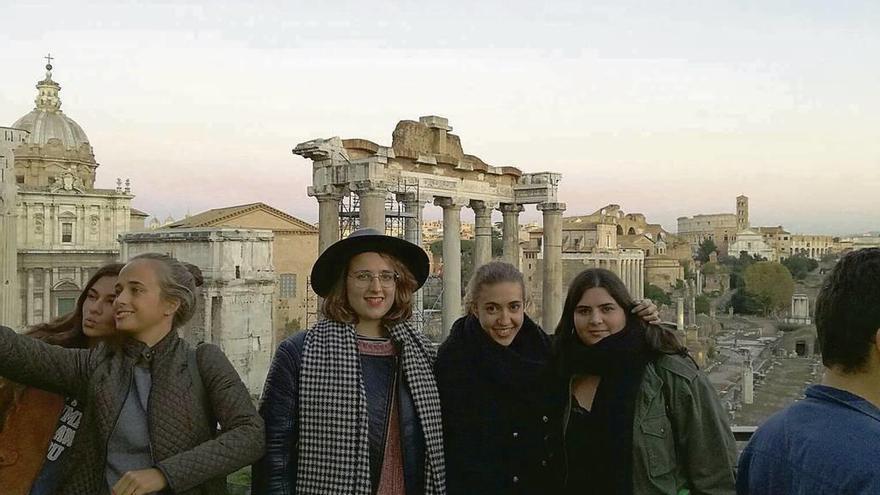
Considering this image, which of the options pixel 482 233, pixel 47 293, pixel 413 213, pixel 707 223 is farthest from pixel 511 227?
pixel 707 223

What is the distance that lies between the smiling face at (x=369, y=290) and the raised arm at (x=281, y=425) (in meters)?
0.30

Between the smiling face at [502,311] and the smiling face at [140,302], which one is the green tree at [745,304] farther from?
the smiling face at [140,302]

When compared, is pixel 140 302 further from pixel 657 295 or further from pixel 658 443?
pixel 657 295

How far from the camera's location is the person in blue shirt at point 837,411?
1.70 metres

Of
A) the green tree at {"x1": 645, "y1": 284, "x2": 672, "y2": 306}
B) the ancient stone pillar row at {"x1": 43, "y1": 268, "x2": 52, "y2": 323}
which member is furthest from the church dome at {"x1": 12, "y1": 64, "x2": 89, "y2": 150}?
the green tree at {"x1": 645, "y1": 284, "x2": 672, "y2": 306}

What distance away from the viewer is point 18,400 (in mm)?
2734

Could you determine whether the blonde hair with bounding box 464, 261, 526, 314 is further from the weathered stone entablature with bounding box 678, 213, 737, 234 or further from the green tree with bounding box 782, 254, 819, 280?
the weathered stone entablature with bounding box 678, 213, 737, 234

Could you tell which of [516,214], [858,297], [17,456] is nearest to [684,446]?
[858,297]

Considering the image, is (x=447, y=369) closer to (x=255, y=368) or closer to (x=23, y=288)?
(x=255, y=368)

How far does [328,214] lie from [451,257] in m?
3.17

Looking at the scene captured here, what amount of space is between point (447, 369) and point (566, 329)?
0.60 meters

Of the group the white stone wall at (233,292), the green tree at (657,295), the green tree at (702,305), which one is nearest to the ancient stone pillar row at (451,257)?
the white stone wall at (233,292)

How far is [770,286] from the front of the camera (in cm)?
7406

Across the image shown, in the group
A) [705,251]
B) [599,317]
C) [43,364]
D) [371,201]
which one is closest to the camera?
[43,364]
